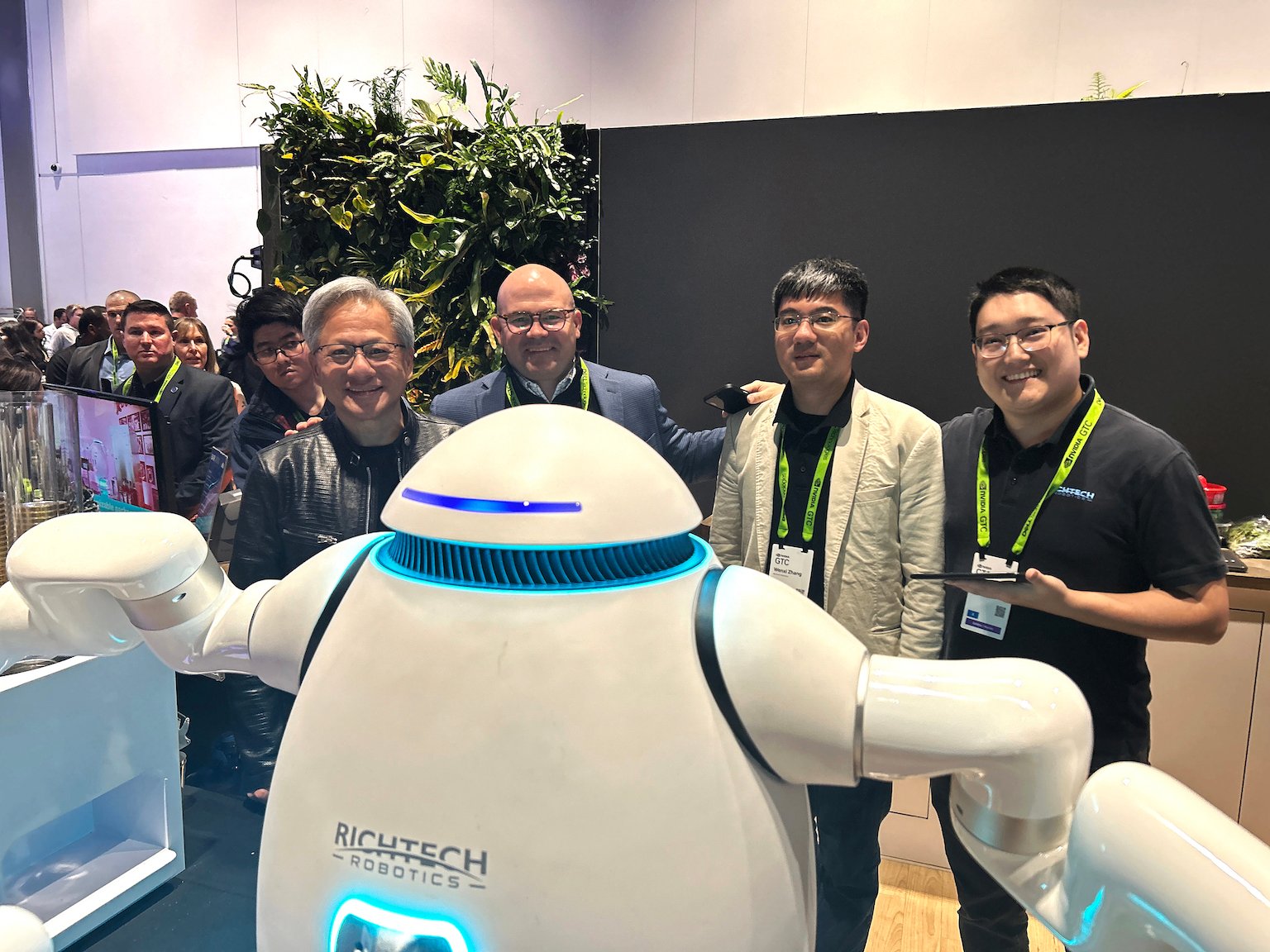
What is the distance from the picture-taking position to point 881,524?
5.04 ft

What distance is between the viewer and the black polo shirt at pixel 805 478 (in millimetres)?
1589

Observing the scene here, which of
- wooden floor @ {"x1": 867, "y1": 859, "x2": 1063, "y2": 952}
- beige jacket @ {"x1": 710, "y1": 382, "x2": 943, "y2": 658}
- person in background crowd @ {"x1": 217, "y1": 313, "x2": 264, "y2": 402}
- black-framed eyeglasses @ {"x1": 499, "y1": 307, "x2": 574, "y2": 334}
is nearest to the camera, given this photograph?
beige jacket @ {"x1": 710, "y1": 382, "x2": 943, "y2": 658}

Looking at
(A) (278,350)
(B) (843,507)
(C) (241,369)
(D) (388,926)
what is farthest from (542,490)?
(C) (241,369)

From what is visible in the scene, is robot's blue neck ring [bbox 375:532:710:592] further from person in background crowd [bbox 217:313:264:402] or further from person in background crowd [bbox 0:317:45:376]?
person in background crowd [bbox 0:317:45:376]

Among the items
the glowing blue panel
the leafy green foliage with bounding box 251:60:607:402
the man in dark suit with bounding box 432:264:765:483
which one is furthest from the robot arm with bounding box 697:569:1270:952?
the leafy green foliage with bounding box 251:60:607:402

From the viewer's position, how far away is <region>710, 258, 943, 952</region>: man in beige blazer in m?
1.52

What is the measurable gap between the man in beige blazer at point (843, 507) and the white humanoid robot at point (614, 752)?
0.92 meters

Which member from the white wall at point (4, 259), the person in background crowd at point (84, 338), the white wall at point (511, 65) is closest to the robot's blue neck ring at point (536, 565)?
the white wall at point (511, 65)

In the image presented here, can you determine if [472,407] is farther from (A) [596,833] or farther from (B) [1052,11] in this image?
(B) [1052,11]

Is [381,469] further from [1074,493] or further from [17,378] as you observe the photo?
[17,378]

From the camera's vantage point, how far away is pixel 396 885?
56 cm

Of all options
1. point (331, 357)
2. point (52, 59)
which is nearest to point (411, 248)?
point (331, 357)

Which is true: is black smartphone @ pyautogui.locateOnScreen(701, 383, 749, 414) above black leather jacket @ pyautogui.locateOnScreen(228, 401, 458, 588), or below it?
above

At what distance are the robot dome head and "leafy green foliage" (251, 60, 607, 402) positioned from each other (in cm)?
256
